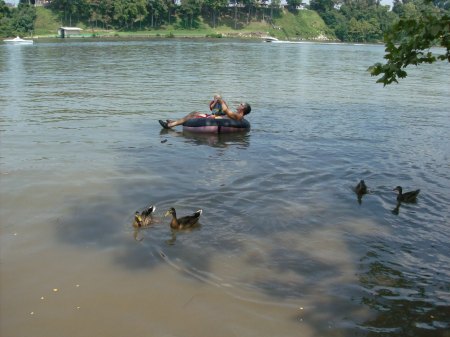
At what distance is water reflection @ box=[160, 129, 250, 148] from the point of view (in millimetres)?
17172

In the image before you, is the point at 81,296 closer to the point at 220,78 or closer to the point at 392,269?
the point at 392,269

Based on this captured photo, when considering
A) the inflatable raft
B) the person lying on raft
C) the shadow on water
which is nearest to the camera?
the shadow on water

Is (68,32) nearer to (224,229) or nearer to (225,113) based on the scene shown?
(225,113)

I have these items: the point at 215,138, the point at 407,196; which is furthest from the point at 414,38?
the point at 215,138

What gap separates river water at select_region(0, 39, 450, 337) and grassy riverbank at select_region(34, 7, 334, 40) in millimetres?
113790

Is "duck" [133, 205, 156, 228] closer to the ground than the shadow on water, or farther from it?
farther from it

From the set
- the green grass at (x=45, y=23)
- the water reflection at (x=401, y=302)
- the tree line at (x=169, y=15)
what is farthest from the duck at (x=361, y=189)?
the green grass at (x=45, y=23)

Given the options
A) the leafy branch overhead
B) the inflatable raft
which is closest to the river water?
the inflatable raft

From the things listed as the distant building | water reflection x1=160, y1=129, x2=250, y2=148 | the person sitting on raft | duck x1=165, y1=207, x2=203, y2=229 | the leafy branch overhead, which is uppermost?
the distant building

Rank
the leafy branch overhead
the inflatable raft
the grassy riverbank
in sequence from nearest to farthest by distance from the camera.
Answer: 1. the leafy branch overhead
2. the inflatable raft
3. the grassy riverbank

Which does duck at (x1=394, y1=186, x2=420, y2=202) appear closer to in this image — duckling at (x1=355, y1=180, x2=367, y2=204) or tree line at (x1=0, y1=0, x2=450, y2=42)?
duckling at (x1=355, y1=180, x2=367, y2=204)

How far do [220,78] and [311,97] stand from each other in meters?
9.98

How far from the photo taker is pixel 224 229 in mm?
9820

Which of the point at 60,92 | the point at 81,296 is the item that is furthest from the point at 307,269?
the point at 60,92
